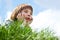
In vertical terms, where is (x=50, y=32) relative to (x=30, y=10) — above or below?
below

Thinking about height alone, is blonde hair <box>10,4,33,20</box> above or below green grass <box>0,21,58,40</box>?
above

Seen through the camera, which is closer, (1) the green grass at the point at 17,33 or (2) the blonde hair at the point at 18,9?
(1) the green grass at the point at 17,33

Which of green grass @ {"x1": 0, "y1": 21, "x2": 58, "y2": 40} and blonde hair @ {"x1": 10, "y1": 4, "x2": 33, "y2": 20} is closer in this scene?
green grass @ {"x1": 0, "y1": 21, "x2": 58, "y2": 40}

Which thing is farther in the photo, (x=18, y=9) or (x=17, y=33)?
(x=18, y=9)

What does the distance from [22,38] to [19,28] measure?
0.17 meters

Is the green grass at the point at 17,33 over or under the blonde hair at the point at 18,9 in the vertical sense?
under

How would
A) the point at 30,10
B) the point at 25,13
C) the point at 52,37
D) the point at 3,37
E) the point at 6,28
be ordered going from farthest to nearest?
the point at 30,10
the point at 25,13
the point at 52,37
the point at 6,28
the point at 3,37

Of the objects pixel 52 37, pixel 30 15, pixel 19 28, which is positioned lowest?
pixel 52 37

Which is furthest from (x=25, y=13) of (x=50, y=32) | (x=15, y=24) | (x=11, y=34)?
(x=11, y=34)

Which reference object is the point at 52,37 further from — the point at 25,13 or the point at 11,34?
the point at 25,13

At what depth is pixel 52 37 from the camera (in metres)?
2.30

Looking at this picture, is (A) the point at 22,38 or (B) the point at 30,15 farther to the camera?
(B) the point at 30,15

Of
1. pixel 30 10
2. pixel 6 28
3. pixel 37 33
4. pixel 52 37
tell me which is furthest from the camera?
pixel 30 10

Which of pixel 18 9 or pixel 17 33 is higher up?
pixel 18 9
